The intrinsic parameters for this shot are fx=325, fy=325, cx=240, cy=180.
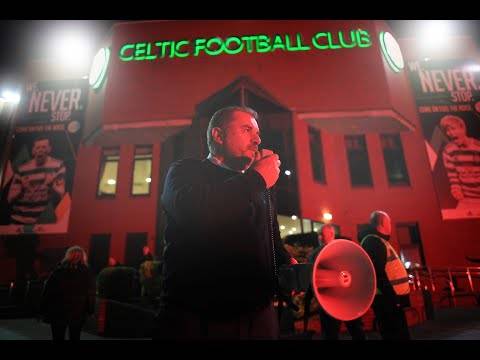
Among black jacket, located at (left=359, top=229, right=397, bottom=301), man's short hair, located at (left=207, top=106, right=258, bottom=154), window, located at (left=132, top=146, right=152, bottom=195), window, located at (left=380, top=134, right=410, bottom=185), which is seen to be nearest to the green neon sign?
window, located at (left=132, top=146, right=152, bottom=195)

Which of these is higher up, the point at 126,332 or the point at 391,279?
the point at 391,279

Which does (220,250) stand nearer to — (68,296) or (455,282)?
(68,296)

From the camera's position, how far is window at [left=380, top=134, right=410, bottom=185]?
12.5 metres

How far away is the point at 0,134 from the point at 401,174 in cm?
1409

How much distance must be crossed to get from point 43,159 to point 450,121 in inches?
566

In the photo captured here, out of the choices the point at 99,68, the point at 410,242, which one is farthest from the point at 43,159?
the point at 410,242

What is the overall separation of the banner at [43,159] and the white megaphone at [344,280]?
37.1 ft

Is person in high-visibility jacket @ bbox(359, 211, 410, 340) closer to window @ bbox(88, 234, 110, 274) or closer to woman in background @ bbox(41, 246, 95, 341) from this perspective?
woman in background @ bbox(41, 246, 95, 341)

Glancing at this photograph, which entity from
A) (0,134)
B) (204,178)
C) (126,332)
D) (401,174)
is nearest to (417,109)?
(401,174)

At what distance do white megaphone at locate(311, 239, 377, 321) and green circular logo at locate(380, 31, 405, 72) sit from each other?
1036cm

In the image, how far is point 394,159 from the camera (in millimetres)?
12859

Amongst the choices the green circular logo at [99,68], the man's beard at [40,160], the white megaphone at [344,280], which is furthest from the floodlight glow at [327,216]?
the man's beard at [40,160]

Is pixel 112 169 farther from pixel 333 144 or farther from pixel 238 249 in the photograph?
pixel 238 249

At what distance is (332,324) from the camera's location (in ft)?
12.2
